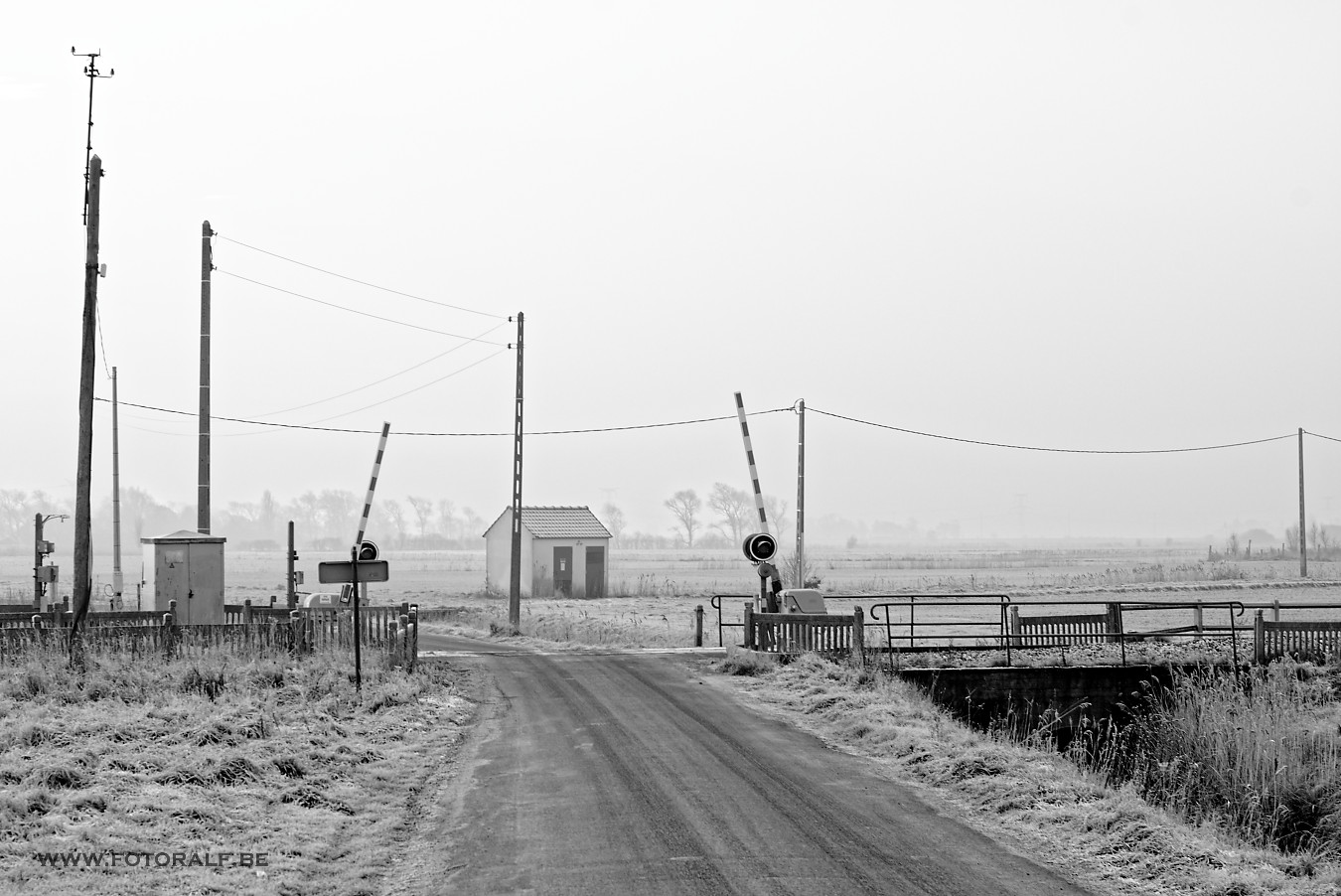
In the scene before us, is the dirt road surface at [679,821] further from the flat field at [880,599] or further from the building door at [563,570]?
the building door at [563,570]

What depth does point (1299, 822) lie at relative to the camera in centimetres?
1316

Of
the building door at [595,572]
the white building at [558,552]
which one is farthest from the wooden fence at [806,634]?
the building door at [595,572]

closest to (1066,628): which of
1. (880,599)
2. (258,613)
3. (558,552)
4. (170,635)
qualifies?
(258,613)

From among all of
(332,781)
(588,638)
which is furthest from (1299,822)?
(588,638)

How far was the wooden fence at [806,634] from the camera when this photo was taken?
851 inches

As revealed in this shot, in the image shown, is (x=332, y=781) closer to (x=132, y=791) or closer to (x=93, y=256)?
(x=132, y=791)

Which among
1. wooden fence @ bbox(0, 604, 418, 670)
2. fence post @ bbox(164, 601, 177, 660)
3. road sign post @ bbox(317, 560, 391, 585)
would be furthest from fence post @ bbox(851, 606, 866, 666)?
fence post @ bbox(164, 601, 177, 660)

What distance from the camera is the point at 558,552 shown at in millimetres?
50156

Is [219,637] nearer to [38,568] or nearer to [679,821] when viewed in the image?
[38,568]

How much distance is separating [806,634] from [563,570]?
1162 inches

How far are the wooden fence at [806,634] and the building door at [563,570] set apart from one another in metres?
28.4

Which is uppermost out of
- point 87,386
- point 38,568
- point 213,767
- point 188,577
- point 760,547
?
point 87,386

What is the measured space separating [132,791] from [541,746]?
15.6 feet

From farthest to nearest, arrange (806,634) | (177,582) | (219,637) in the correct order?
1. (177,582)
2. (806,634)
3. (219,637)
